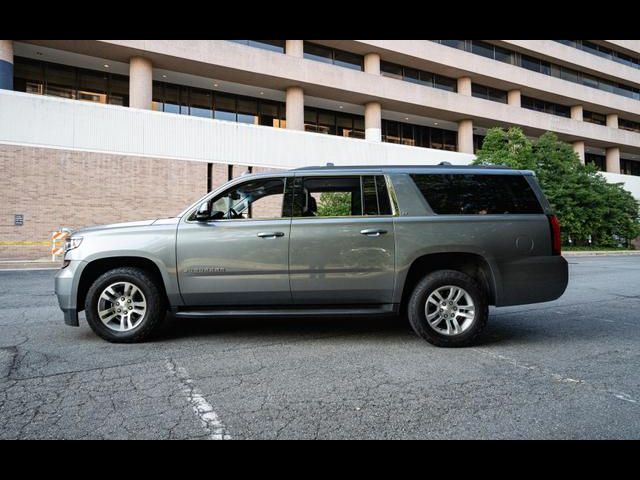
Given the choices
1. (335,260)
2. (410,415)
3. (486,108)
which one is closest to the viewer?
(410,415)

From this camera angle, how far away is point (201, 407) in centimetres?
296

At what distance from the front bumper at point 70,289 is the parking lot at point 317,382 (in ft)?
1.17

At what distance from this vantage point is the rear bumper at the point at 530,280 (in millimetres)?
4609

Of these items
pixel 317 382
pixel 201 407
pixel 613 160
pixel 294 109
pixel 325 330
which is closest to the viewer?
pixel 201 407

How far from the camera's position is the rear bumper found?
461 centimetres

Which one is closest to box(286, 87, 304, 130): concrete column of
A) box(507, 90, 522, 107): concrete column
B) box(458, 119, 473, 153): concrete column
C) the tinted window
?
box(458, 119, 473, 153): concrete column

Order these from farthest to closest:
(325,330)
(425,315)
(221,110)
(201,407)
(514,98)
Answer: (514,98) < (221,110) < (325,330) < (425,315) < (201,407)

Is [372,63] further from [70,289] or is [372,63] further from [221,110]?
[70,289]

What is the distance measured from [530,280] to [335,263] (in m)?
2.19

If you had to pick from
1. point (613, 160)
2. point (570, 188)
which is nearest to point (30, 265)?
point (570, 188)
